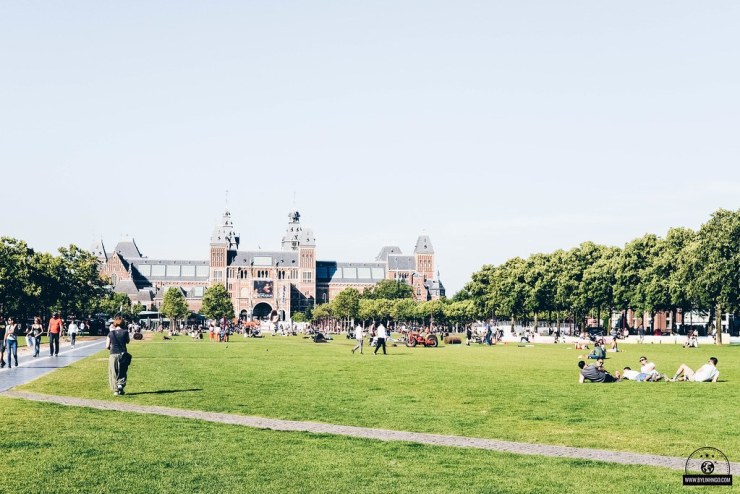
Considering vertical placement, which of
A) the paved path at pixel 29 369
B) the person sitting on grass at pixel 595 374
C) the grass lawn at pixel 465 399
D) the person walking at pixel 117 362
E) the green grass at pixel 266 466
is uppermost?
the person walking at pixel 117 362

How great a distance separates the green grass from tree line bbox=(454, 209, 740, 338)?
74370mm

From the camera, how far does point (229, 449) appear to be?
1672 cm

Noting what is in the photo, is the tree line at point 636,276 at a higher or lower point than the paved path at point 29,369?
higher

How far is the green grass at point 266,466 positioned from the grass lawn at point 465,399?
2.52m

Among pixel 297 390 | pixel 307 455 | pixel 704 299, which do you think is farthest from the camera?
pixel 704 299

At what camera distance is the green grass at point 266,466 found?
1360 cm

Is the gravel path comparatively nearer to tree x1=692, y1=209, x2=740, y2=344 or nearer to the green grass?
the green grass

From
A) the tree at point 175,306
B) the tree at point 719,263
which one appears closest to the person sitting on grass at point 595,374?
the tree at point 719,263

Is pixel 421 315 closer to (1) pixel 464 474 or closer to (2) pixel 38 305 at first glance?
(2) pixel 38 305

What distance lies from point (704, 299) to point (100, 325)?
6930 cm

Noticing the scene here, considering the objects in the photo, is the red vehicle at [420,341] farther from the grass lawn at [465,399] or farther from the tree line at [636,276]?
the grass lawn at [465,399]

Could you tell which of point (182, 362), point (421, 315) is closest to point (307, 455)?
point (182, 362)

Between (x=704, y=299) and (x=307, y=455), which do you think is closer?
(x=307, y=455)

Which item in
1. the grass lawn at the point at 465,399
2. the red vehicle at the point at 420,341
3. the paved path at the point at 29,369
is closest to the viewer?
the grass lawn at the point at 465,399
